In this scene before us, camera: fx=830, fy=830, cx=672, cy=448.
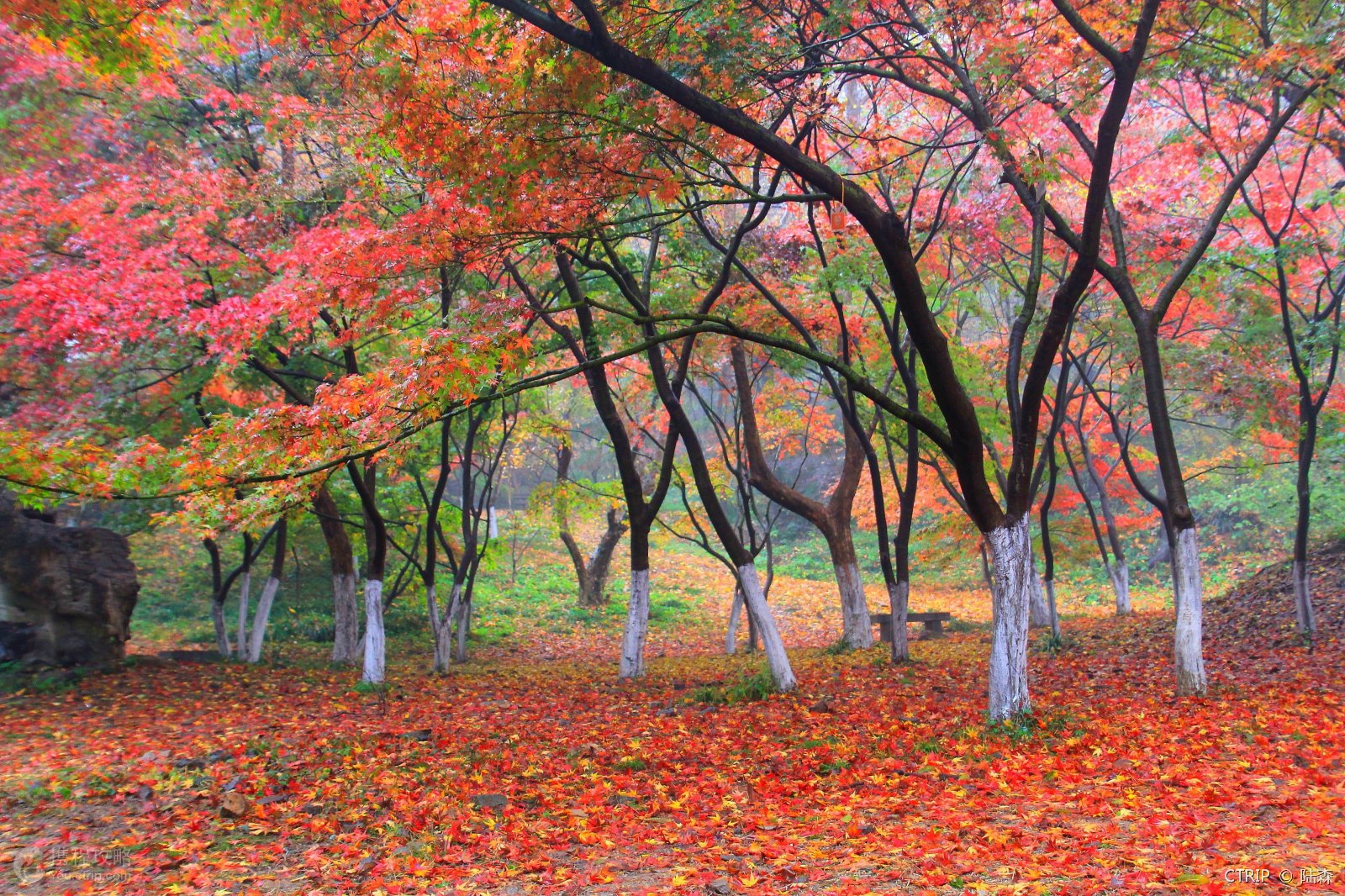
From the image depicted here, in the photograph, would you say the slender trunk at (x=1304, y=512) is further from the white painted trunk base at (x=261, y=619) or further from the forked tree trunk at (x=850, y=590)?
the white painted trunk base at (x=261, y=619)

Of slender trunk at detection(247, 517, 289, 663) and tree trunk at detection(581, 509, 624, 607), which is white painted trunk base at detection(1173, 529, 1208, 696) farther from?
tree trunk at detection(581, 509, 624, 607)

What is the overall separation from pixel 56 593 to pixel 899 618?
1098cm

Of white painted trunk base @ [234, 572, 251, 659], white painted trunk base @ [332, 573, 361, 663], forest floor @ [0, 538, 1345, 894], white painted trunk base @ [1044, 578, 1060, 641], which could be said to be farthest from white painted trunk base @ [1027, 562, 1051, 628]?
white painted trunk base @ [234, 572, 251, 659]

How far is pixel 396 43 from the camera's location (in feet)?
22.8

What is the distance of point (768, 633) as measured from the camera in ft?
30.6

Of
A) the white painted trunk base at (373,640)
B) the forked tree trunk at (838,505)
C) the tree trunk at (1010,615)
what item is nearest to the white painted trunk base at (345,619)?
the white painted trunk base at (373,640)

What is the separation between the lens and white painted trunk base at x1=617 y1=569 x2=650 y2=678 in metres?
11.1

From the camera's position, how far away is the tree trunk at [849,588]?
13.0 m

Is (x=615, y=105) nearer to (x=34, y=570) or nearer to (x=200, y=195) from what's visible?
(x=200, y=195)

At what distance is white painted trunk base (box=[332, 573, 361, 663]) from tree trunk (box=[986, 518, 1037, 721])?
9681 millimetres

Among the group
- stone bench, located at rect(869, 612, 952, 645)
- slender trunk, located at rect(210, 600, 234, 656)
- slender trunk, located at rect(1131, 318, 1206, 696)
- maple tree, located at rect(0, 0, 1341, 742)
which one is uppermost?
maple tree, located at rect(0, 0, 1341, 742)

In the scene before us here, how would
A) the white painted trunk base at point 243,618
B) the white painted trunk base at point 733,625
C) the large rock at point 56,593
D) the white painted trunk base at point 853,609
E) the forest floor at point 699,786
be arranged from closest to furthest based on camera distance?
1. the forest floor at point 699,786
2. the large rock at point 56,593
3. the white painted trunk base at point 853,609
4. the white painted trunk base at point 243,618
5. the white painted trunk base at point 733,625

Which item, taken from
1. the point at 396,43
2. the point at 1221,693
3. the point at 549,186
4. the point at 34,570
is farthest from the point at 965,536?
the point at 34,570

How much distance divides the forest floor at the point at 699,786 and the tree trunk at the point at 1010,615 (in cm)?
22
